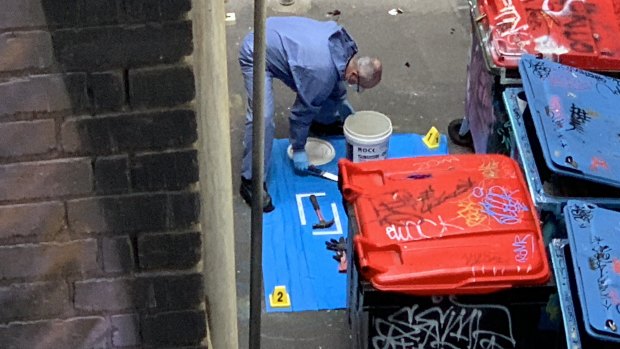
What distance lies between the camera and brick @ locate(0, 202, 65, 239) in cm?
237

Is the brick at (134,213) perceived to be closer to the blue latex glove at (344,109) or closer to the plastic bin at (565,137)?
the plastic bin at (565,137)

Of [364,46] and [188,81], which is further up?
[188,81]

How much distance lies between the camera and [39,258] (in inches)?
96.0

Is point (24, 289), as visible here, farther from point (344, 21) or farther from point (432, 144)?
point (344, 21)

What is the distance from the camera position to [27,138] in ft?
7.42

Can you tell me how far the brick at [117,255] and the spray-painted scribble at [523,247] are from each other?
1.91m

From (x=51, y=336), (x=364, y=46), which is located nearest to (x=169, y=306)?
(x=51, y=336)

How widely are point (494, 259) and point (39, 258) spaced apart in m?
Result: 2.03

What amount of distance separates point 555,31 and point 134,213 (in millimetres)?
3478

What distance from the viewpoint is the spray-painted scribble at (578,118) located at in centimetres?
425

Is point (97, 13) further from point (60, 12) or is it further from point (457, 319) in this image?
point (457, 319)

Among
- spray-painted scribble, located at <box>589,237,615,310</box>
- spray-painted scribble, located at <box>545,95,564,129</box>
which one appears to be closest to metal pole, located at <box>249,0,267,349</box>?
spray-painted scribble, located at <box>589,237,615,310</box>

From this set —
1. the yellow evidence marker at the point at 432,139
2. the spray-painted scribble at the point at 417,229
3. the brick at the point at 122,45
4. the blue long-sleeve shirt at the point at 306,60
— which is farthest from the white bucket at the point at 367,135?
the brick at the point at 122,45

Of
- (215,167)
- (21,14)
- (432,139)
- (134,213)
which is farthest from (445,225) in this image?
(432,139)
